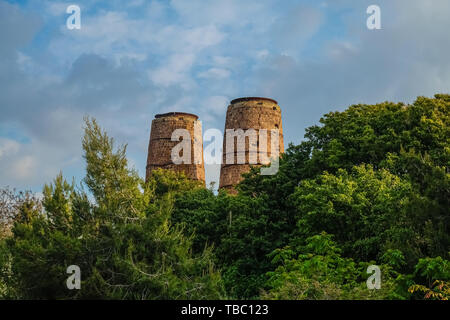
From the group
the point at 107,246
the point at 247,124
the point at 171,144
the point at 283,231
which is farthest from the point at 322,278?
the point at 171,144

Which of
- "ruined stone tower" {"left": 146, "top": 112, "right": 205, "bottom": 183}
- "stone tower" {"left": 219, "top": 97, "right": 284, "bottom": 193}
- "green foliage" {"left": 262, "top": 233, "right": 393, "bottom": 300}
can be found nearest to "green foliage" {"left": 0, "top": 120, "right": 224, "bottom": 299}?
"green foliage" {"left": 262, "top": 233, "right": 393, "bottom": 300}

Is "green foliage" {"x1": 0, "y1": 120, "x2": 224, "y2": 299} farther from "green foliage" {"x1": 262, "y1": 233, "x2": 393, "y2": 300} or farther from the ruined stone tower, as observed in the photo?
the ruined stone tower

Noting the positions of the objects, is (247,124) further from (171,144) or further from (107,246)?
(107,246)

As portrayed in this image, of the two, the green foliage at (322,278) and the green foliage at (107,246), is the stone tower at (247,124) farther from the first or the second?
the green foliage at (107,246)

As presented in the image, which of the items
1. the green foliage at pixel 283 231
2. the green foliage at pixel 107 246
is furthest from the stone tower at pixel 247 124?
the green foliage at pixel 107 246

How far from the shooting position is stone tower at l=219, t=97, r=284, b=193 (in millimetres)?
30922

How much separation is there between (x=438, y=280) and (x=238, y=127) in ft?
76.5

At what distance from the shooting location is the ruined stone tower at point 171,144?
34906mm

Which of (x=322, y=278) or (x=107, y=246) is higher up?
(x=107, y=246)

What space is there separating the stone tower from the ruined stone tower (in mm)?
3616

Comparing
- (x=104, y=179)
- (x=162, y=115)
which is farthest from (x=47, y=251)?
(x=162, y=115)

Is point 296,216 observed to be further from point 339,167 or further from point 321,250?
point 321,250

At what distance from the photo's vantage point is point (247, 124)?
3158cm

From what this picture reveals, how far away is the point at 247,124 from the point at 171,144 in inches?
243
